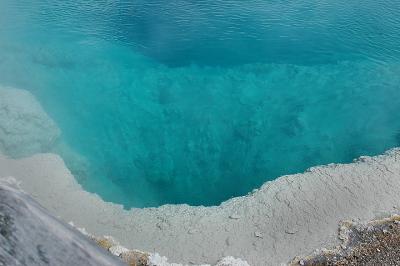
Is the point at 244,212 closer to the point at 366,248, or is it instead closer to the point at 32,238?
the point at 366,248

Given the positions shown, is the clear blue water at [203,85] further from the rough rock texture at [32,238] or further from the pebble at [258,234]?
the rough rock texture at [32,238]

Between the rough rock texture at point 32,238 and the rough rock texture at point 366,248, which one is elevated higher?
the rough rock texture at point 32,238

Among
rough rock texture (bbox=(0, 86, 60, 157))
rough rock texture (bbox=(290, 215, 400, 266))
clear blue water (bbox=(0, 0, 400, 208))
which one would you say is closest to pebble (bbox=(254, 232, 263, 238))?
rough rock texture (bbox=(290, 215, 400, 266))

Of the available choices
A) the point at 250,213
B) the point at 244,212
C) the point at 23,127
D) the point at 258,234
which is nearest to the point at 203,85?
the point at 23,127

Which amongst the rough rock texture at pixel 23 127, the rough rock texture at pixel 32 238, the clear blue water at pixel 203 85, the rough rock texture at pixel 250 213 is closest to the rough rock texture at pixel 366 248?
the rough rock texture at pixel 250 213

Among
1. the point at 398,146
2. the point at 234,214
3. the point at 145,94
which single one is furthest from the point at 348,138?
the point at 145,94

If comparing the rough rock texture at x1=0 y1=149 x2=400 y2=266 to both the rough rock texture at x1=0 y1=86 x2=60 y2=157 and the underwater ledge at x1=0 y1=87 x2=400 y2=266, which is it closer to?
the underwater ledge at x1=0 y1=87 x2=400 y2=266

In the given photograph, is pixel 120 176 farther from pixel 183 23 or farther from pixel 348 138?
pixel 183 23
